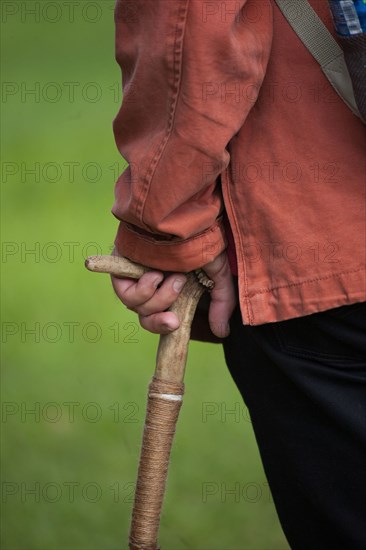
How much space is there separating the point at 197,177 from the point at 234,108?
0.49 feet

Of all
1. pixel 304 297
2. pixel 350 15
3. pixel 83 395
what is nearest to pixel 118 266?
pixel 304 297

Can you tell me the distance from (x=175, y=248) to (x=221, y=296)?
0.18 metres

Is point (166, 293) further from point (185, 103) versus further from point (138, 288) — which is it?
point (185, 103)

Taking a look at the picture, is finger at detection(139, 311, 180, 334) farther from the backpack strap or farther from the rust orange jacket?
the backpack strap

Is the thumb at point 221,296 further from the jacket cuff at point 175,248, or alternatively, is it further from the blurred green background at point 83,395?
the blurred green background at point 83,395

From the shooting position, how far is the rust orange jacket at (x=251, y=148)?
74.6 inches

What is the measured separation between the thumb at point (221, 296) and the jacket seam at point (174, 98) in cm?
18

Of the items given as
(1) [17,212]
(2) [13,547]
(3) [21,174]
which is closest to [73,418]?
(2) [13,547]

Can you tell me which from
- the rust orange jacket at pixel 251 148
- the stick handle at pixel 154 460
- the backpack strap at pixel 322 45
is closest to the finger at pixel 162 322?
the stick handle at pixel 154 460

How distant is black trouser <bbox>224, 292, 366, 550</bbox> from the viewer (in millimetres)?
1923

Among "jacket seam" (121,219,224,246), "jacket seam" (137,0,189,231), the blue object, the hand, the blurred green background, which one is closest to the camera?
the blue object

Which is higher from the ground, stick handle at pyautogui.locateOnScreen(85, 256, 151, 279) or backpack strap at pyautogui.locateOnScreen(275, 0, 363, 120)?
backpack strap at pyautogui.locateOnScreen(275, 0, 363, 120)

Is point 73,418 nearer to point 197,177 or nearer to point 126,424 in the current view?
point 126,424

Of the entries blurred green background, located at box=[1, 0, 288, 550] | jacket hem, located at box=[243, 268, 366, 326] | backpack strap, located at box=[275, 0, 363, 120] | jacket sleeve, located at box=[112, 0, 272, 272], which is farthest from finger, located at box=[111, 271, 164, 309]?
blurred green background, located at box=[1, 0, 288, 550]
